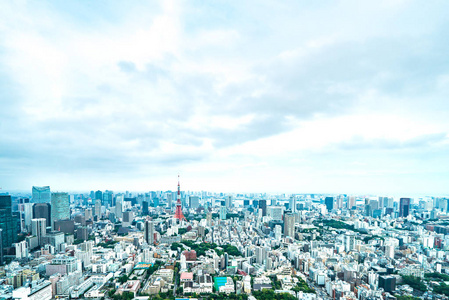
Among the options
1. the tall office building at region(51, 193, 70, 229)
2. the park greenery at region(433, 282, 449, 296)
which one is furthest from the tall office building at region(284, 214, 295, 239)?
the tall office building at region(51, 193, 70, 229)

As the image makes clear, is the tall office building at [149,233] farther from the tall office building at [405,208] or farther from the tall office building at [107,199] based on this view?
the tall office building at [405,208]

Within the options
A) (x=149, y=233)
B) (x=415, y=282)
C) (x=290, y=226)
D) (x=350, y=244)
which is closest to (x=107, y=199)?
(x=149, y=233)

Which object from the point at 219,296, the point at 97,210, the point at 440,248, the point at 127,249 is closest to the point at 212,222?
the point at 127,249

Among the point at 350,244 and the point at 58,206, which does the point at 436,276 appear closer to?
the point at 350,244

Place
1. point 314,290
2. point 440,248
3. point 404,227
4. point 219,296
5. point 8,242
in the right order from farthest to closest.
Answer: point 404,227 < point 440,248 < point 8,242 < point 314,290 < point 219,296

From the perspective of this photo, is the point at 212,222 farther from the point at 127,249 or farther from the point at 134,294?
the point at 134,294

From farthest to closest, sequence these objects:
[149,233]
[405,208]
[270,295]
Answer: [405,208] → [149,233] → [270,295]

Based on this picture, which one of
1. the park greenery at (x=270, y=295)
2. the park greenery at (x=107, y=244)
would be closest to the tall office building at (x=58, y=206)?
the park greenery at (x=107, y=244)

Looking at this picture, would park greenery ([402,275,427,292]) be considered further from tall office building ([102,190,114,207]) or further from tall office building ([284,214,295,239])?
tall office building ([102,190,114,207])

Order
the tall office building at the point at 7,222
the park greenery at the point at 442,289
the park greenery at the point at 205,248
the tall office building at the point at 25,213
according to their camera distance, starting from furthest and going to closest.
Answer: the tall office building at the point at 25,213
the park greenery at the point at 205,248
the tall office building at the point at 7,222
the park greenery at the point at 442,289
